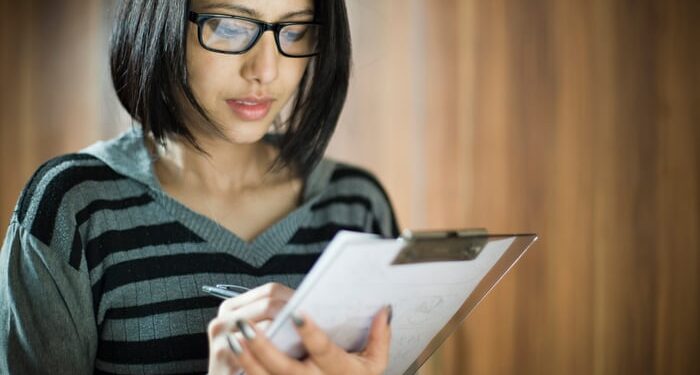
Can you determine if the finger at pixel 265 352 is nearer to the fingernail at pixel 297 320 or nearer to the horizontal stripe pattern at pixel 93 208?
the fingernail at pixel 297 320

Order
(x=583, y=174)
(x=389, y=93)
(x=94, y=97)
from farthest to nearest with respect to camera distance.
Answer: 1. (x=94, y=97)
2. (x=389, y=93)
3. (x=583, y=174)

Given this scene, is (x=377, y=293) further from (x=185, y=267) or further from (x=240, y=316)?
(x=185, y=267)

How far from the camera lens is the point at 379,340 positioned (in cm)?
78

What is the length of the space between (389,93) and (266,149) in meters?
0.62

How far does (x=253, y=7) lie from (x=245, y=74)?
84 millimetres

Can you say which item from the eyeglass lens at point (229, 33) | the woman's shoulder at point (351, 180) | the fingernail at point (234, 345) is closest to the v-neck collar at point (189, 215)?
the woman's shoulder at point (351, 180)

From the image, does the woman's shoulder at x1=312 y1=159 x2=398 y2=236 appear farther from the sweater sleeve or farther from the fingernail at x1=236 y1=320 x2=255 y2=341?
the fingernail at x1=236 y1=320 x2=255 y2=341

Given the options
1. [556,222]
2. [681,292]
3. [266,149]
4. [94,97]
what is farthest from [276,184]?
[94,97]

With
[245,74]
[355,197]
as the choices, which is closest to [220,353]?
[245,74]

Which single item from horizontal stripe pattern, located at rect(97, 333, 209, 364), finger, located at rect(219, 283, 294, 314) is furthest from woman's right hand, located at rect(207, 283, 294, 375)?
horizontal stripe pattern, located at rect(97, 333, 209, 364)

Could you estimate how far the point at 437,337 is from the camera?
0.92m

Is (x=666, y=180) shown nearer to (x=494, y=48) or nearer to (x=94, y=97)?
(x=494, y=48)

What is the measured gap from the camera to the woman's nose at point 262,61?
0.99 meters

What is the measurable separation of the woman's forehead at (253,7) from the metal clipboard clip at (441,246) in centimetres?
41
